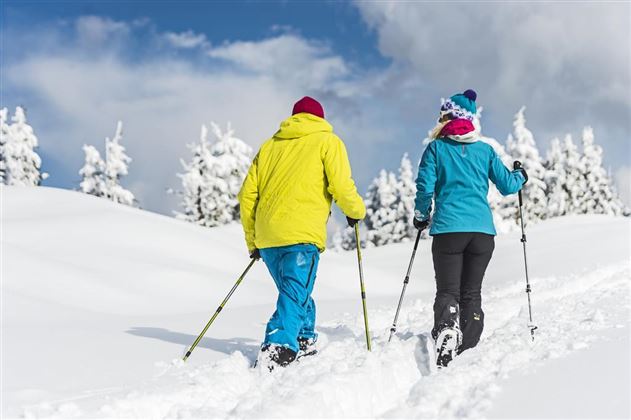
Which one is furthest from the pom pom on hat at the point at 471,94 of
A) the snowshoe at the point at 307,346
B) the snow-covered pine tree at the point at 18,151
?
the snow-covered pine tree at the point at 18,151

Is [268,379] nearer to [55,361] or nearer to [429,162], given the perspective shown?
[55,361]

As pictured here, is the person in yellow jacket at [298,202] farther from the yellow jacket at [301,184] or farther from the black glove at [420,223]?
the black glove at [420,223]

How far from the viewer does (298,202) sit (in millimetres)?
5148

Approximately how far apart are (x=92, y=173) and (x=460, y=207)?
41554mm

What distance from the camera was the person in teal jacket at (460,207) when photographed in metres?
5.39

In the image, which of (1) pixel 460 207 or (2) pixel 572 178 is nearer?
(1) pixel 460 207

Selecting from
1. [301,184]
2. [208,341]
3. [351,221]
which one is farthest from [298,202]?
[208,341]

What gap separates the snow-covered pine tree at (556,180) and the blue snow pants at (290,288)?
4614 centimetres

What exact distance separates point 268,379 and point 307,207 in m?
1.49

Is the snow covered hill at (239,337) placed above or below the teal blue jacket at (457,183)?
below

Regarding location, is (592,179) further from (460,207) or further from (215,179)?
(460,207)

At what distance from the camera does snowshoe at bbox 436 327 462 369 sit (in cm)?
495

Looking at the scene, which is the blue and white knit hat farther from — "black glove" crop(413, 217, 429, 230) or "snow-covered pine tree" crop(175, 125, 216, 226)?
"snow-covered pine tree" crop(175, 125, 216, 226)

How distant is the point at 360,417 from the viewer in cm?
377
